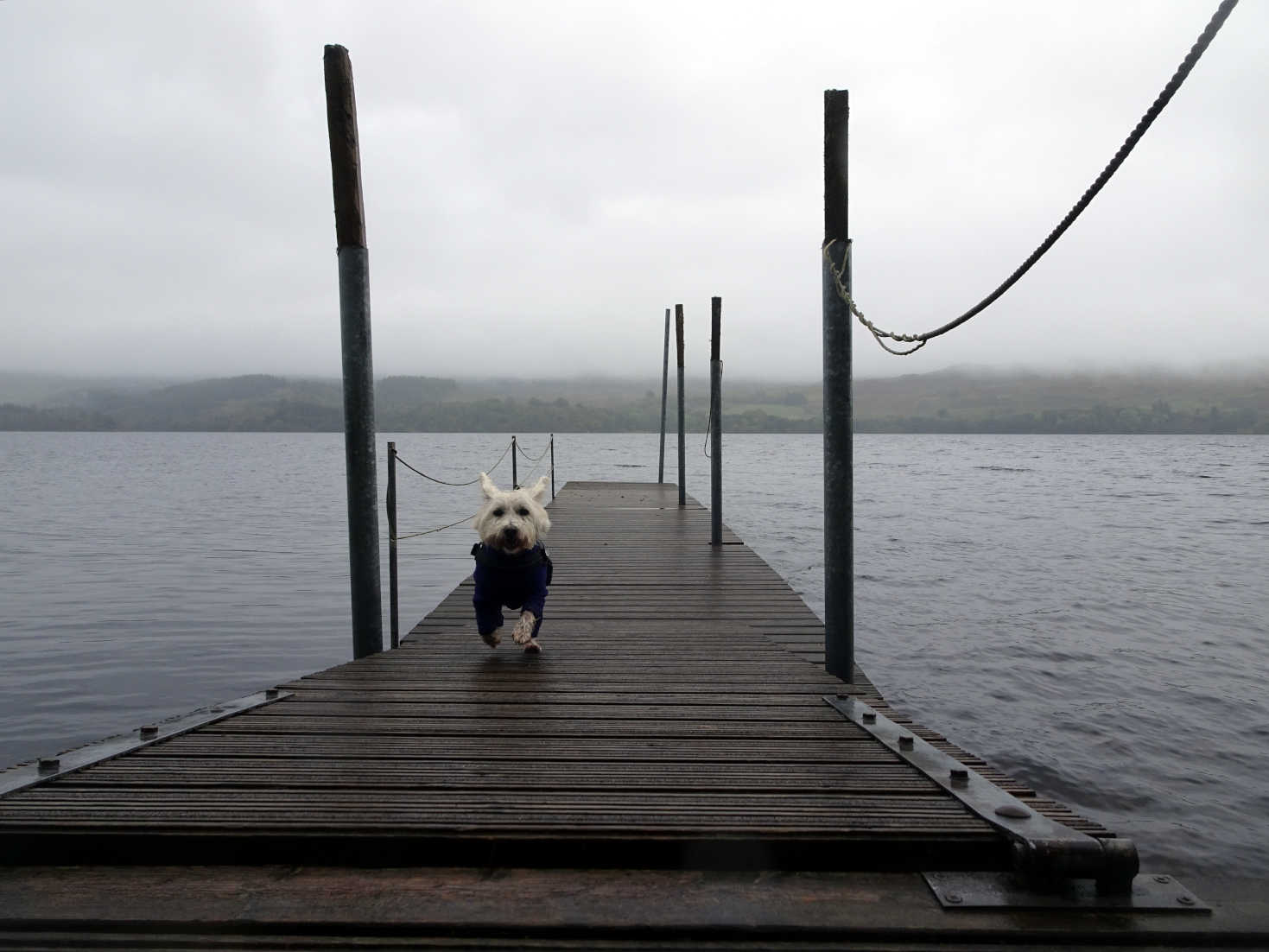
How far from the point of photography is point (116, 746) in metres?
3.61

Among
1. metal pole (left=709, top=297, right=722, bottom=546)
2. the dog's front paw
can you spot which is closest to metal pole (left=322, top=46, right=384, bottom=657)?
the dog's front paw

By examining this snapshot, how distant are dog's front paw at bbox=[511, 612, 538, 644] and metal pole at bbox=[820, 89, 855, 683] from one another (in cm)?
194

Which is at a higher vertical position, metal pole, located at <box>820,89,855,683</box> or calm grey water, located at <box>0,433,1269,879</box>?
metal pole, located at <box>820,89,855,683</box>

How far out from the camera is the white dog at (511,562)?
5.46 m

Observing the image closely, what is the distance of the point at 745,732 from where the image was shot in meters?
3.96

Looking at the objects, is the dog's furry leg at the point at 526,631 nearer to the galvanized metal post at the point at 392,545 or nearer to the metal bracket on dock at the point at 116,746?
the metal bracket on dock at the point at 116,746

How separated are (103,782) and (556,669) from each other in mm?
2599

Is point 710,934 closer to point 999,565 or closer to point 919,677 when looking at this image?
point 919,677

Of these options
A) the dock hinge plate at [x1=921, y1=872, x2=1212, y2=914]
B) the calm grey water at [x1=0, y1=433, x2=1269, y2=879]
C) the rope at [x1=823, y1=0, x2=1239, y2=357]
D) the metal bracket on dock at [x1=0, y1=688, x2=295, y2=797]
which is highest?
the rope at [x1=823, y1=0, x2=1239, y2=357]

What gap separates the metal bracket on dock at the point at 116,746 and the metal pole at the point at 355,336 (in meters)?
1.43

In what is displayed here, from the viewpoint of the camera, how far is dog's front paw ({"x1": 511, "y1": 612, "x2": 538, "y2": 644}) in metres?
5.64

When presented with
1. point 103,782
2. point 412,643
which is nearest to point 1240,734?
point 412,643

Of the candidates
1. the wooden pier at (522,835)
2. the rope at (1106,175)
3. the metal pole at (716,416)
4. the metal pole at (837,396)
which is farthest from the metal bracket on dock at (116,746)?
the metal pole at (716,416)

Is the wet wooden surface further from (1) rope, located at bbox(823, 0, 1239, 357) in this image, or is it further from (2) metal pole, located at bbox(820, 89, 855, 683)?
(1) rope, located at bbox(823, 0, 1239, 357)
